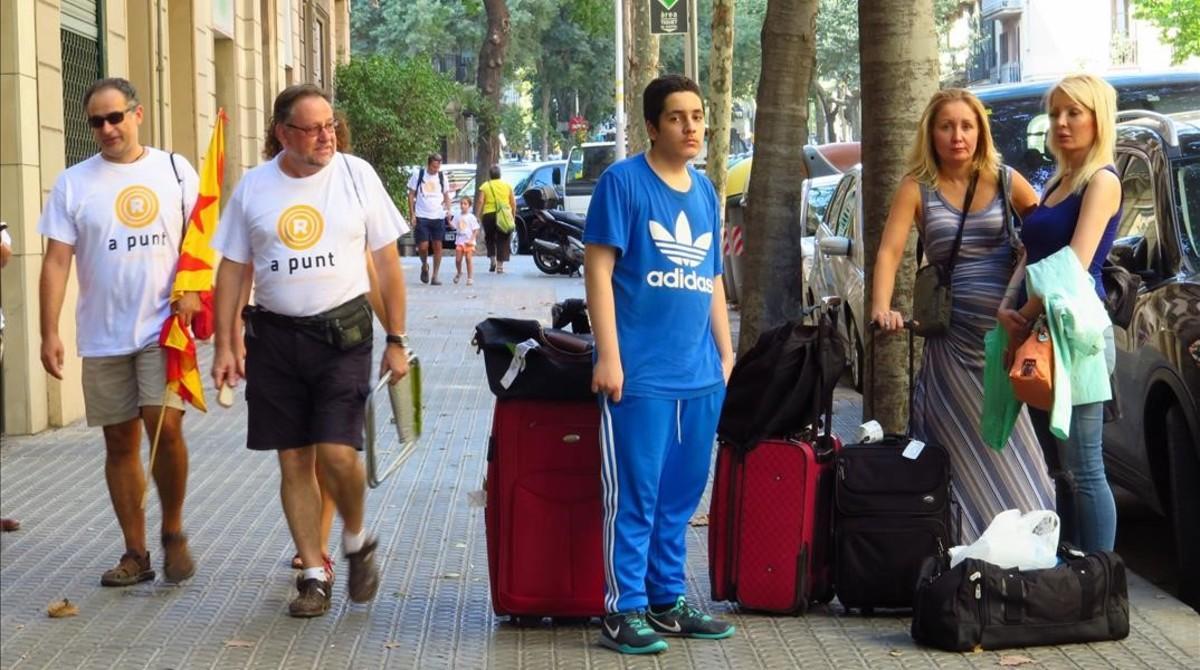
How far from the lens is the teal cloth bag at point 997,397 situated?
21.1 ft

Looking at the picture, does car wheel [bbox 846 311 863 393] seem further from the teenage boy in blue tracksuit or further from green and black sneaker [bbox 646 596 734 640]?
the teenage boy in blue tracksuit

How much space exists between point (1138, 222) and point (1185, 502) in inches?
61.7

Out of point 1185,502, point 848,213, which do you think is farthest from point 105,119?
point 848,213

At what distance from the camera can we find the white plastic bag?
6156mm

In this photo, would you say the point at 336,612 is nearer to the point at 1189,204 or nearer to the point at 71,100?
the point at 1189,204

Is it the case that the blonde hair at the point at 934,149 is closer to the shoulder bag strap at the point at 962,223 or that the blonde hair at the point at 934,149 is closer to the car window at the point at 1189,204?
the shoulder bag strap at the point at 962,223

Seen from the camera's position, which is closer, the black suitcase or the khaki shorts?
the black suitcase

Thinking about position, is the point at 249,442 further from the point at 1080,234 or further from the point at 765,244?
the point at 765,244

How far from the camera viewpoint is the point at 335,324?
21.1 feet

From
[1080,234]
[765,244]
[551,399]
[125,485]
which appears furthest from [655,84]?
[765,244]

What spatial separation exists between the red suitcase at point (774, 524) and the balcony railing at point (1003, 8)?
284 feet

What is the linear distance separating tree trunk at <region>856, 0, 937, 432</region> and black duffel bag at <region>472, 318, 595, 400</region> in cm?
245

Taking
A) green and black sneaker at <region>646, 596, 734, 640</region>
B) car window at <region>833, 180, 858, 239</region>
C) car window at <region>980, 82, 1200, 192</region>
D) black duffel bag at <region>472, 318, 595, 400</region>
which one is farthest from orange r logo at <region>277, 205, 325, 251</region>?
car window at <region>833, 180, 858, 239</region>

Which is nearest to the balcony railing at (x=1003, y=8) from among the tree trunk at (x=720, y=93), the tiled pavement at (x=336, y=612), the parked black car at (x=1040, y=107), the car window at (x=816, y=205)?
the tree trunk at (x=720, y=93)
